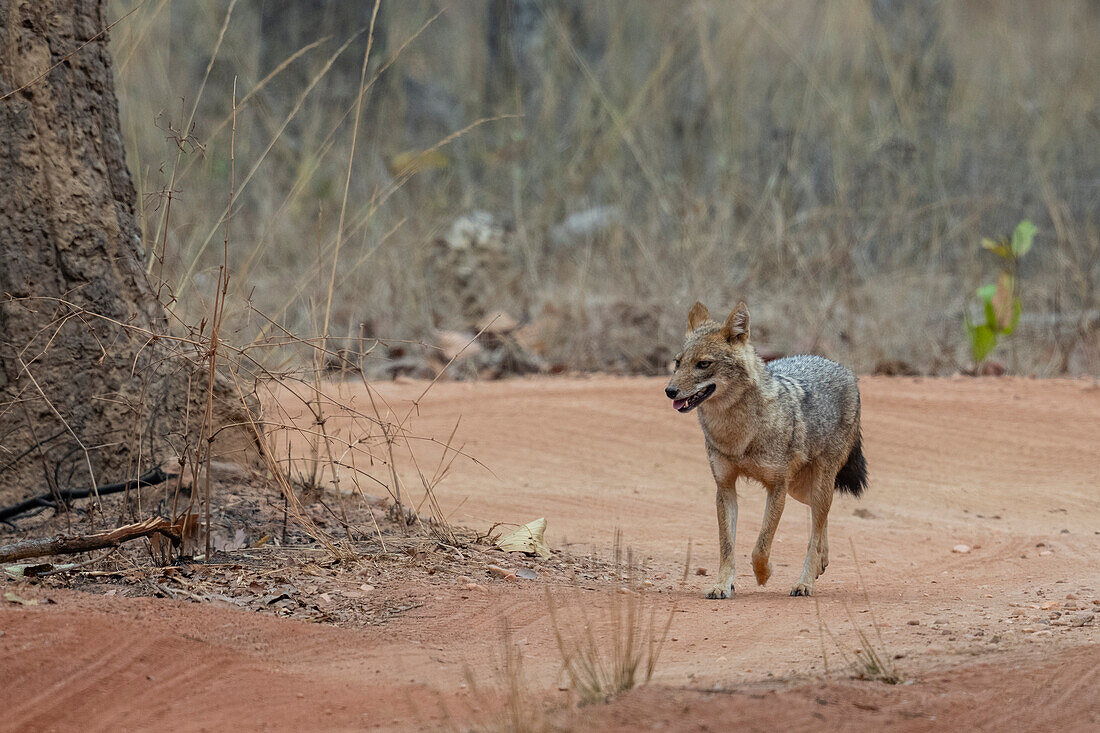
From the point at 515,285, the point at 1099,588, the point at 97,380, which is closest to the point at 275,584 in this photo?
the point at 97,380

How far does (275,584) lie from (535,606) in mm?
1041

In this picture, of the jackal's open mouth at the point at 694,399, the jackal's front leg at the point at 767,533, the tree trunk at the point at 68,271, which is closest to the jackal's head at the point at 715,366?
the jackal's open mouth at the point at 694,399

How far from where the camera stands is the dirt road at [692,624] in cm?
317

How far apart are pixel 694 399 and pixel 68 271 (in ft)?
10.1

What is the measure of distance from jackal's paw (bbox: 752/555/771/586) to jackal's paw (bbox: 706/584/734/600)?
0.21 meters

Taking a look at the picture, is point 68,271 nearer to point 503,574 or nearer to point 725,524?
point 503,574

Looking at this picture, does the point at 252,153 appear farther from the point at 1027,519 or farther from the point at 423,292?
the point at 1027,519

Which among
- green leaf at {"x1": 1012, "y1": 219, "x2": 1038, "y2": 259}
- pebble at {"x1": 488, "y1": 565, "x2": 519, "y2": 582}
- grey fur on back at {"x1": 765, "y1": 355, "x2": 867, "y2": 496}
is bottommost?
pebble at {"x1": 488, "y1": 565, "x2": 519, "y2": 582}

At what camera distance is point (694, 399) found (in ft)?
17.7

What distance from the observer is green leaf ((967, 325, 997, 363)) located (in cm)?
1090

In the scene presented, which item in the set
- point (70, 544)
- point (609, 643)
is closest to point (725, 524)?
point (609, 643)

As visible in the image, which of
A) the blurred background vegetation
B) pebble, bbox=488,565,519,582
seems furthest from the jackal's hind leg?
the blurred background vegetation

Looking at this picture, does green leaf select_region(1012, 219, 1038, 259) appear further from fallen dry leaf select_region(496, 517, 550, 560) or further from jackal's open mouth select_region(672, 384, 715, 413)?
fallen dry leaf select_region(496, 517, 550, 560)

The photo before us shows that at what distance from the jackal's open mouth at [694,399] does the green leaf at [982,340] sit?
6460mm
